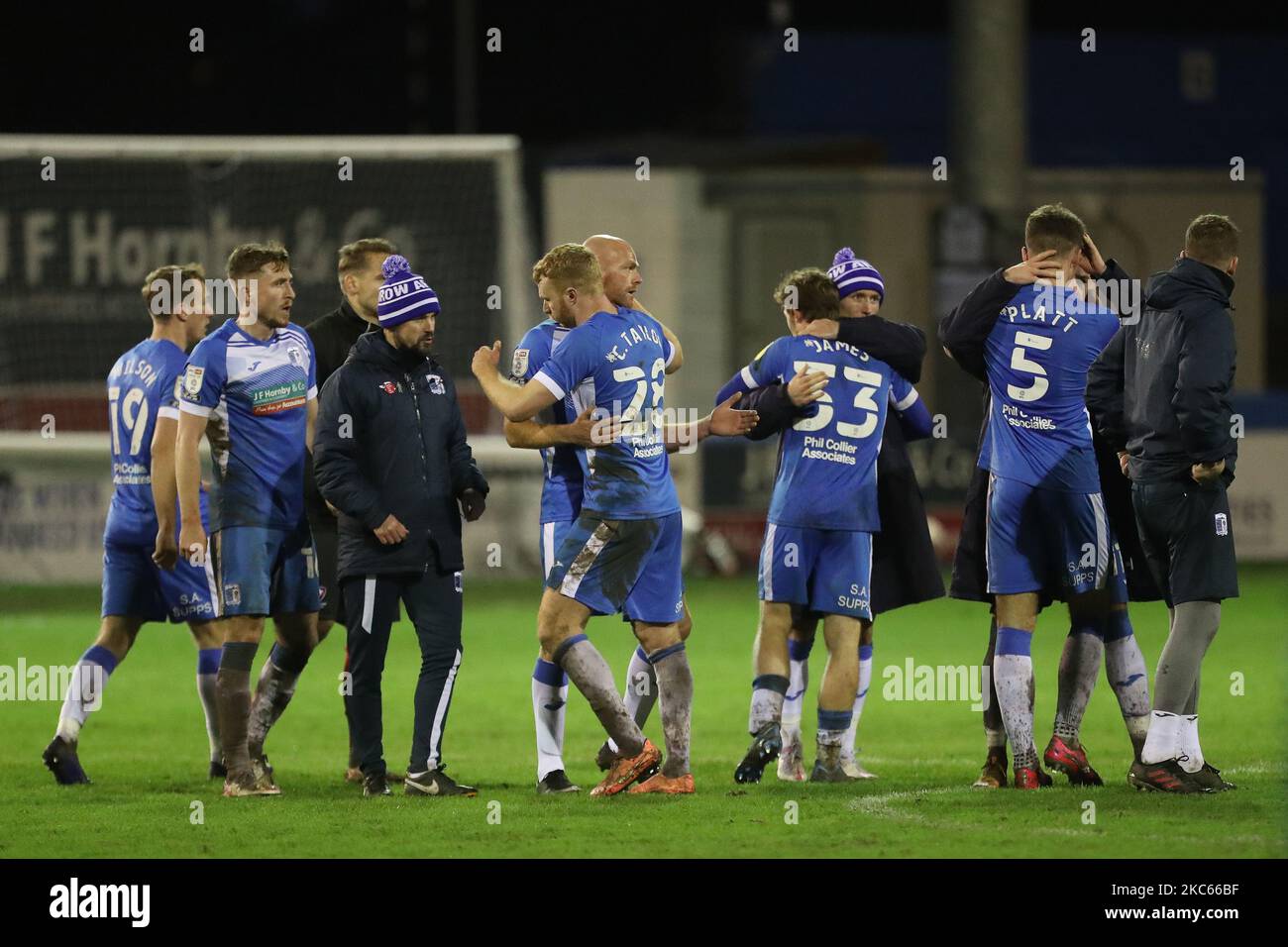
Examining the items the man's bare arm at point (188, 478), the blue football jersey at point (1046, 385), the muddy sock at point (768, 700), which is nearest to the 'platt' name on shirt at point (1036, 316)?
the blue football jersey at point (1046, 385)

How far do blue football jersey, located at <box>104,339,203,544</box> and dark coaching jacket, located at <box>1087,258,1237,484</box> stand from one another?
4.18 m

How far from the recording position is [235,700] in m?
8.23

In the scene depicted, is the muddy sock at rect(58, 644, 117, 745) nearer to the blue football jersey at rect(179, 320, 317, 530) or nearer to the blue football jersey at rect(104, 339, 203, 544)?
the blue football jersey at rect(104, 339, 203, 544)

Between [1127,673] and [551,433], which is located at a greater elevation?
[551,433]

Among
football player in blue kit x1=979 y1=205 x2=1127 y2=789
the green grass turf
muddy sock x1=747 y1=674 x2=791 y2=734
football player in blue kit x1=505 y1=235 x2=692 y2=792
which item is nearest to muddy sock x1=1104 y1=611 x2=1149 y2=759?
the green grass turf

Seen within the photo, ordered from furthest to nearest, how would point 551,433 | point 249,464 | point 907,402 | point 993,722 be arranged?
point 907,402
point 993,722
point 249,464
point 551,433

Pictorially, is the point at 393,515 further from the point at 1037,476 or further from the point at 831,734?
the point at 1037,476

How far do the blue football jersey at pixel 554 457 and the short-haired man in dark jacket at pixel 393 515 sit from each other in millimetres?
420

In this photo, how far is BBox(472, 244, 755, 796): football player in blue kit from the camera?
7973mm

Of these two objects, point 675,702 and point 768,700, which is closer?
point 675,702

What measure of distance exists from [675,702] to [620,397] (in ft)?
4.12

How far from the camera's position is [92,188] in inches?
813

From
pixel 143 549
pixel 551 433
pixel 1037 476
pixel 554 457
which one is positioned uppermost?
pixel 551 433

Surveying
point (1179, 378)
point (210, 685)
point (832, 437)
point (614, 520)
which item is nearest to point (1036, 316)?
point (1179, 378)
